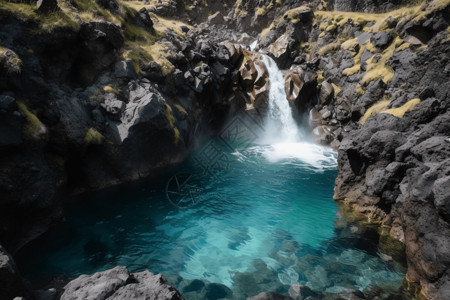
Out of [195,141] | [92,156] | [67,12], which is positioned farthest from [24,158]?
[195,141]

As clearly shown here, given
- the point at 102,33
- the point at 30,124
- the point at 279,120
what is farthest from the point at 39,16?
the point at 279,120

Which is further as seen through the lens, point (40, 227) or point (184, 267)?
point (40, 227)

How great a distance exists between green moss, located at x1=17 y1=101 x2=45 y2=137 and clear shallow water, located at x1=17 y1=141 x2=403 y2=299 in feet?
15.8

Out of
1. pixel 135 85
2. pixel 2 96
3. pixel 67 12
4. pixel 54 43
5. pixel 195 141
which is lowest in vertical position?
pixel 195 141

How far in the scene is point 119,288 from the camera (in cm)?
524

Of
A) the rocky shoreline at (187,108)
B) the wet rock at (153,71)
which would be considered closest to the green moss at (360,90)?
the rocky shoreline at (187,108)

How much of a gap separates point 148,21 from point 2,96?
17762 millimetres

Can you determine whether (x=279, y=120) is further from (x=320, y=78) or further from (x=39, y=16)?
(x=39, y=16)

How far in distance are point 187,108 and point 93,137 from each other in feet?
30.1

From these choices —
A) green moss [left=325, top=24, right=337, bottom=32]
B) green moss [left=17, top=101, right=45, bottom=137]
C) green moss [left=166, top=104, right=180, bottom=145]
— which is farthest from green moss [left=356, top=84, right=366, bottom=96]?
green moss [left=17, top=101, right=45, bottom=137]

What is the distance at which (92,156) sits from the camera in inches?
595

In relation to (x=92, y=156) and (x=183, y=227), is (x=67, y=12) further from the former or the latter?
(x=183, y=227)

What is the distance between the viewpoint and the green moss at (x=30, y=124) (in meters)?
10.5

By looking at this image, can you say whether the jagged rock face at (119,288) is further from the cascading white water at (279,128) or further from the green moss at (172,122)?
the cascading white water at (279,128)
